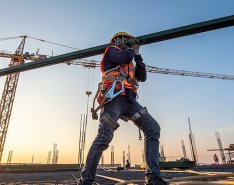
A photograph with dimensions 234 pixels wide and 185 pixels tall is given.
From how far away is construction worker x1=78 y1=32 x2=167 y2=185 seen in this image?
2266 millimetres

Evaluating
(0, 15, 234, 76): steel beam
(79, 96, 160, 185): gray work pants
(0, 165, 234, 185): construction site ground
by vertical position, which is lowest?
(0, 165, 234, 185): construction site ground

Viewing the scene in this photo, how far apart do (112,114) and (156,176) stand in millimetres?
789

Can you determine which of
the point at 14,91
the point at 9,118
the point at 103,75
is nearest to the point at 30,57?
the point at 14,91

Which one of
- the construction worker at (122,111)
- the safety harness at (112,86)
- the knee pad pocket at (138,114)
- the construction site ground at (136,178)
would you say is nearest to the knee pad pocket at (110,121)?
the construction worker at (122,111)

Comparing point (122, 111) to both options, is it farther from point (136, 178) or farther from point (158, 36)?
point (136, 178)

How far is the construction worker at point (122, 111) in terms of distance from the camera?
227 centimetres

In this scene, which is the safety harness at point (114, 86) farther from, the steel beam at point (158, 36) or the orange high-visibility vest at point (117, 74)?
the steel beam at point (158, 36)

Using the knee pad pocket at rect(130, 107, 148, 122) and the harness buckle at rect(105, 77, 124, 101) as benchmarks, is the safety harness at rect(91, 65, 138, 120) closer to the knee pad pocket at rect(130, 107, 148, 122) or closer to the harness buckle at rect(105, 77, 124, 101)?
the harness buckle at rect(105, 77, 124, 101)

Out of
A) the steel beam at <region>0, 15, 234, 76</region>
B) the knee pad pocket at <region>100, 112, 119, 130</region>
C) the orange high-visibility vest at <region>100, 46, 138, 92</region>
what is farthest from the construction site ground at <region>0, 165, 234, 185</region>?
the steel beam at <region>0, 15, 234, 76</region>

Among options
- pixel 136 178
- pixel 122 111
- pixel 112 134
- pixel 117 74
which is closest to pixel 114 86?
pixel 117 74

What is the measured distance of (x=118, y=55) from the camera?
8.27 feet

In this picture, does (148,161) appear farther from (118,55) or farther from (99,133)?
(118,55)

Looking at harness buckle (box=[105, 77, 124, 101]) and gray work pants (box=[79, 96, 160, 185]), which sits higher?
harness buckle (box=[105, 77, 124, 101])

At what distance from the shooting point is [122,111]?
2.53 meters
